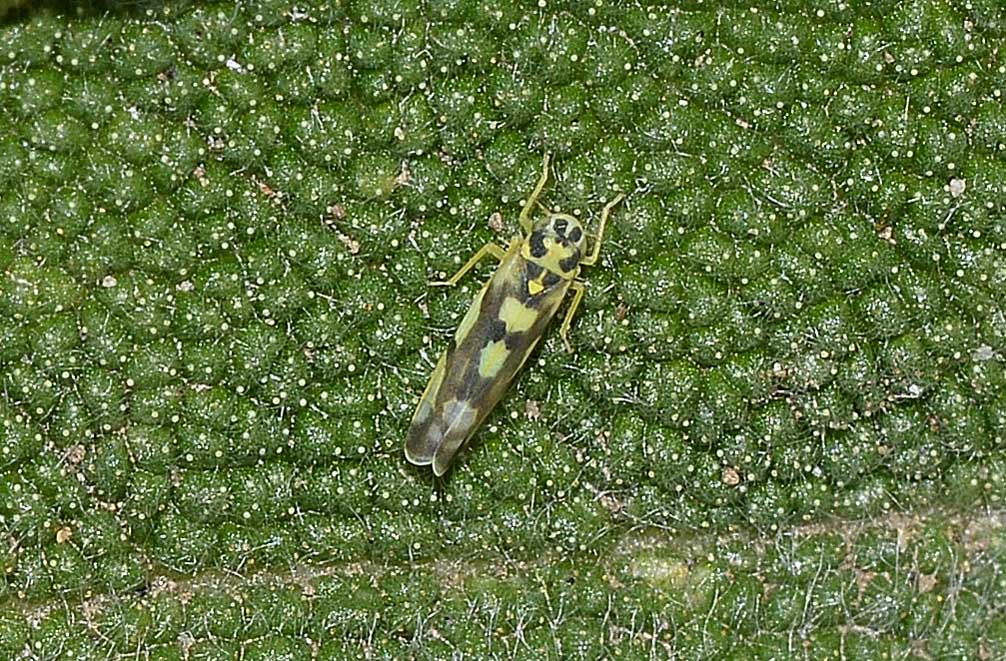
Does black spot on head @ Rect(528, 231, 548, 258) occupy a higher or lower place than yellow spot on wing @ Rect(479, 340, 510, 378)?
higher

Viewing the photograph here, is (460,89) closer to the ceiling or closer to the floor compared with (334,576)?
closer to the ceiling

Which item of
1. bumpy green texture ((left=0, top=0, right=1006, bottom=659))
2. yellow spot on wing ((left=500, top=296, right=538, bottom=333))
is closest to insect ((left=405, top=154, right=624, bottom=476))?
yellow spot on wing ((left=500, top=296, right=538, bottom=333))

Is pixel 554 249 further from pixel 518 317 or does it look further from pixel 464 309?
pixel 464 309

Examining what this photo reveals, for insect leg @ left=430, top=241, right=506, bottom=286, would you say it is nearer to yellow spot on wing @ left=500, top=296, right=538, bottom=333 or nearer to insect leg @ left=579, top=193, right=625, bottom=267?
yellow spot on wing @ left=500, top=296, right=538, bottom=333

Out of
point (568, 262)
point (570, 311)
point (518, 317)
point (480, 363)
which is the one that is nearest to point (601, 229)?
point (568, 262)

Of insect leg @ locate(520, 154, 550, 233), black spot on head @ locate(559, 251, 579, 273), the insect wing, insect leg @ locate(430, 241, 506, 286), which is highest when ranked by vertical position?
insect leg @ locate(520, 154, 550, 233)

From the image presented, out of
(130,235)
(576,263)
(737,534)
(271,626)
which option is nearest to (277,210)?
(130,235)

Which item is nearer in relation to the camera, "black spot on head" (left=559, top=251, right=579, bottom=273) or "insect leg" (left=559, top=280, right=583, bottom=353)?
"black spot on head" (left=559, top=251, right=579, bottom=273)

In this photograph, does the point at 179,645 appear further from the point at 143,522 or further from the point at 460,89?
the point at 460,89
